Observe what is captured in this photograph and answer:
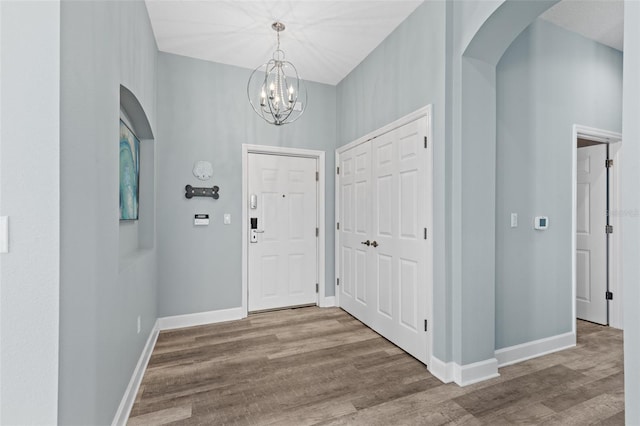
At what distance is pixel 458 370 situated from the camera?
2.19m

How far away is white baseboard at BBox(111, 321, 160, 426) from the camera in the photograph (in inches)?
67.2

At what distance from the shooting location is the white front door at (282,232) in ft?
12.1

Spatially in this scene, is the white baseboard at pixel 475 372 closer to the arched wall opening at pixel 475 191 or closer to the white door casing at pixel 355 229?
the arched wall opening at pixel 475 191

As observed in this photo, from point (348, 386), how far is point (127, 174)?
219 cm

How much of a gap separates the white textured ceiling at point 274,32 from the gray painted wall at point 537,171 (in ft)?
3.88

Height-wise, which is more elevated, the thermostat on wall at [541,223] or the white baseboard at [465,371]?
the thermostat on wall at [541,223]

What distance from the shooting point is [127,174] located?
221 cm

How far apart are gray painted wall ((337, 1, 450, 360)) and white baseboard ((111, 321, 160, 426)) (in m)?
2.10

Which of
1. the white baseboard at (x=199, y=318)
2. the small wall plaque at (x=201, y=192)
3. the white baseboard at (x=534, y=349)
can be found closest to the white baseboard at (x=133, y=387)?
the white baseboard at (x=199, y=318)

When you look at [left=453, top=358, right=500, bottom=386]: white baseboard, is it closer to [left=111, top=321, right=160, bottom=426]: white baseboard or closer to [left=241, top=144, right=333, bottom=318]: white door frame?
[left=241, top=144, right=333, bottom=318]: white door frame

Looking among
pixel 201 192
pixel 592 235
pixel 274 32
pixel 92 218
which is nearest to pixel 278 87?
pixel 274 32

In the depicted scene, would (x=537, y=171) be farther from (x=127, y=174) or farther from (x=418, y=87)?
(x=127, y=174)
